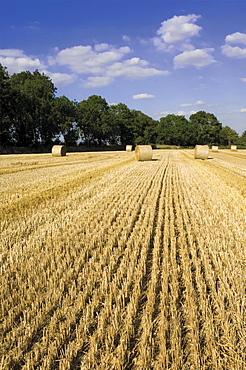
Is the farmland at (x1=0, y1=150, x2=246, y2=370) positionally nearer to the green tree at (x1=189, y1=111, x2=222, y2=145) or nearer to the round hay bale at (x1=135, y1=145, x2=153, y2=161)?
the round hay bale at (x1=135, y1=145, x2=153, y2=161)

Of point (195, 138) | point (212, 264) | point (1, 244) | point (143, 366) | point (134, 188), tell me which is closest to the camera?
point (143, 366)

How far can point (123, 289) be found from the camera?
328 cm

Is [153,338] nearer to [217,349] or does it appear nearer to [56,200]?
[217,349]

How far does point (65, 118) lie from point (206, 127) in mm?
62127

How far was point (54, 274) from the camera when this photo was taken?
12.0ft

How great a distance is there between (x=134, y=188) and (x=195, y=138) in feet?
305

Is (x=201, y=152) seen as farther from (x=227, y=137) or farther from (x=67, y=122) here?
(x=227, y=137)

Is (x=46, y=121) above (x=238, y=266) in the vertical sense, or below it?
above

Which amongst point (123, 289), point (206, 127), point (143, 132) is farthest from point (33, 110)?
point (206, 127)

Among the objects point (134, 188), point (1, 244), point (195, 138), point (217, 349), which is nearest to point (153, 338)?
point (217, 349)

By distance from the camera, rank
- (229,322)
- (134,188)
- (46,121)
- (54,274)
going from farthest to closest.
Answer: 1. (46,121)
2. (134,188)
3. (54,274)
4. (229,322)

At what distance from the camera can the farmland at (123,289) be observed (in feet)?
7.61

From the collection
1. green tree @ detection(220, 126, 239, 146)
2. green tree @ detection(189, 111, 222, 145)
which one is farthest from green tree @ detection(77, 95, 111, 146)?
green tree @ detection(220, 126, 239, 146)

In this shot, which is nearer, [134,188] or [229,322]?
[229,322]
